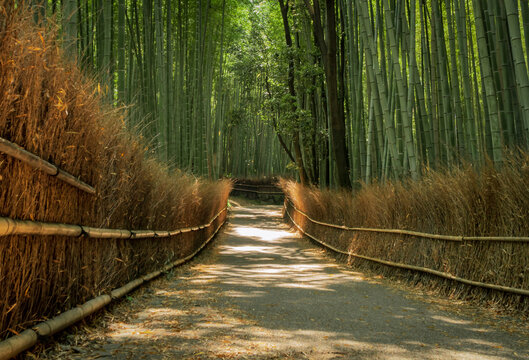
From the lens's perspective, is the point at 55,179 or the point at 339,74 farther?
the point at 339,74

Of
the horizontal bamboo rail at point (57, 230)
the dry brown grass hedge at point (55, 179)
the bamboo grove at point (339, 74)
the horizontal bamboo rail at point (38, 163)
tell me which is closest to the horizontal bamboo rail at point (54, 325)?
the dry brown grass hedge at point (55, 179)

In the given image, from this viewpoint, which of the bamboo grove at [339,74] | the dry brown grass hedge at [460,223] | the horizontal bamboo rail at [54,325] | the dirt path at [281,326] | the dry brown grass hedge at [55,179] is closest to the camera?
the horizontal bamboo rail at [54,325]

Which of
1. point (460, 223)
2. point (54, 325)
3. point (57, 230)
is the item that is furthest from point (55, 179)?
point (460, 223)

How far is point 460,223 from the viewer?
4082 millimetres

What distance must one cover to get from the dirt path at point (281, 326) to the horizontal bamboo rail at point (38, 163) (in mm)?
809

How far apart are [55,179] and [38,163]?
29cm

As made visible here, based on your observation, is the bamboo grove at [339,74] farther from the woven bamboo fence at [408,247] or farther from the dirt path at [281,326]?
the dirt path at [281,326]

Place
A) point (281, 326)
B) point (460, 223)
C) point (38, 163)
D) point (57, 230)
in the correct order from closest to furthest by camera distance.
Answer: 1. point (38, 163)
2. point (57, 230)
3. point (281, 326)
4. point (460, 223)

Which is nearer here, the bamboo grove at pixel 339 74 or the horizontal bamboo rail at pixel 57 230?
the horizontal bamboo rail at pixel 57 230

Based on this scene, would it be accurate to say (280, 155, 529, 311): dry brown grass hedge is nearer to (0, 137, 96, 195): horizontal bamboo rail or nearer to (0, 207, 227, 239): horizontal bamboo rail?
(0, 207, 227, 239): horizontal bamboo rail

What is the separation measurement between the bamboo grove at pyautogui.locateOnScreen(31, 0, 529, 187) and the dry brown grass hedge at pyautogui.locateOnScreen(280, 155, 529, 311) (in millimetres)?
337

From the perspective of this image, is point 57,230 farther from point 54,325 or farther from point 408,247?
point 408,247

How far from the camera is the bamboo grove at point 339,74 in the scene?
481 cm

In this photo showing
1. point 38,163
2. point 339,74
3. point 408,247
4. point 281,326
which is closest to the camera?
point 38,163
